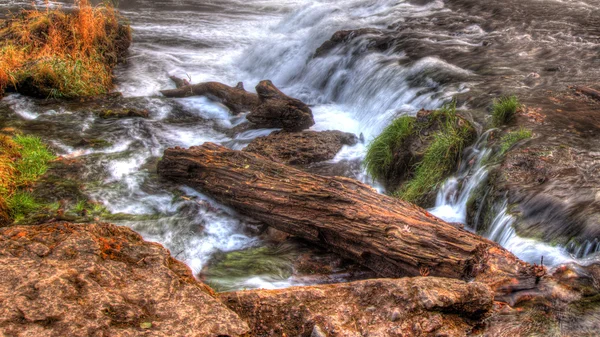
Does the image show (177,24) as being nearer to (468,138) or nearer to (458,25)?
(458,25)

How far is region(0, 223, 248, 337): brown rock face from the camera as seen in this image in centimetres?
253

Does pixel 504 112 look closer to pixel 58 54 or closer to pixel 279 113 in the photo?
pixel 279 113

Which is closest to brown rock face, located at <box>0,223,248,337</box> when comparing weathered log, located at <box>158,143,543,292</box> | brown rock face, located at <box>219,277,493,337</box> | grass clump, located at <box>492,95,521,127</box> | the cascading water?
brown rock face, located at <box>219,277,493,337</box>

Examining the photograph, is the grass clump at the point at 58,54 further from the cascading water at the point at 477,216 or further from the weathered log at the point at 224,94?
the cascading water at the point at 477,216

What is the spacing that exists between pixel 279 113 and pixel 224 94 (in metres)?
2.11

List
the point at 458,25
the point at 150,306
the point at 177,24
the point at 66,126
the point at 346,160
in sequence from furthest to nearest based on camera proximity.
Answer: the point at 177,24
the point at 458,25
the point at 66,126
the point at 346,160
the point at 150,306

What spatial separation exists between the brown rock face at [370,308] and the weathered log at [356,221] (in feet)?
1.53

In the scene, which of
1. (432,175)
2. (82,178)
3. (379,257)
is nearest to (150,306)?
(379,257)

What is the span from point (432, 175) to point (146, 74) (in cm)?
806

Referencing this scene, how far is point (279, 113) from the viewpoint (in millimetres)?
8375

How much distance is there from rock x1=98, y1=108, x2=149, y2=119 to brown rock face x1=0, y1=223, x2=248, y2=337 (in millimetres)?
5920

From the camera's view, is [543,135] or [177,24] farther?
[177,24]

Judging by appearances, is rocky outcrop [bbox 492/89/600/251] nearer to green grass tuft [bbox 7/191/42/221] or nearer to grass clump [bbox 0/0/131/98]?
green grass tuft [bbox 7/191/42/221]

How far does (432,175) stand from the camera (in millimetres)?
6066
